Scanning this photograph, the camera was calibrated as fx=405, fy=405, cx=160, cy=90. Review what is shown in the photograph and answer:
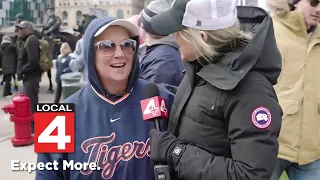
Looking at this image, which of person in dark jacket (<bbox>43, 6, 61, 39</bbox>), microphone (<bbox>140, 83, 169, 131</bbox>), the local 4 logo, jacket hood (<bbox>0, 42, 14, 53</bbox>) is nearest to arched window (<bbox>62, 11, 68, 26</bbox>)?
person in dark jacket (<bbox>43, 6, 61, 39</bbox>)

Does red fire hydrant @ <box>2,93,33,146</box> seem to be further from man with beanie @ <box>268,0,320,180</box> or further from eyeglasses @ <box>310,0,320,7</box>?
eyeglasses @ <box>310,0,320,7</box>

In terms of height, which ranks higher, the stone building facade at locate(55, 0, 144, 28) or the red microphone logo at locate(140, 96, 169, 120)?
the red microphone logo at locate(140, 96, 169, 120)

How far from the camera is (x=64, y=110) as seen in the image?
5.77 feet

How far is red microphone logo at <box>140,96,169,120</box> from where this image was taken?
5.37ft

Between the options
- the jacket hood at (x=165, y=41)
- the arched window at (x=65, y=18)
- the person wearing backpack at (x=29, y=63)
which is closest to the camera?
the jacket hood at (x=165, y=41)

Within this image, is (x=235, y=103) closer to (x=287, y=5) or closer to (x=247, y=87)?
(x=247, y=87)

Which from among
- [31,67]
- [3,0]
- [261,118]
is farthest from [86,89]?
[3,0]

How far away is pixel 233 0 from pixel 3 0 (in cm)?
1589

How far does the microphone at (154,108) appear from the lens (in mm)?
1640

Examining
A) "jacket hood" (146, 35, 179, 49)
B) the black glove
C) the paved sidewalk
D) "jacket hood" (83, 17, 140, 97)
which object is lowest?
the paved sidewalk

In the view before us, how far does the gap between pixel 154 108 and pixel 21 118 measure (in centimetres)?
418

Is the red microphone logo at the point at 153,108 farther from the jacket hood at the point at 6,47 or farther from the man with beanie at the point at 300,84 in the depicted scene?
the jacket hood at the point at 6,47

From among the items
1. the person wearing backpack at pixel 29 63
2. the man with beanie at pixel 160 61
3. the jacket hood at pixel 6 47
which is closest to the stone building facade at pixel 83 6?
the jacket hood at pixel 6 47

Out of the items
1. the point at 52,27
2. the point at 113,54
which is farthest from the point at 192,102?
the point at 52,27
